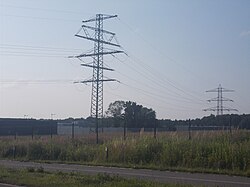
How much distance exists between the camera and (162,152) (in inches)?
1121

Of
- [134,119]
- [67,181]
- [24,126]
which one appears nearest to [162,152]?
[67,181]

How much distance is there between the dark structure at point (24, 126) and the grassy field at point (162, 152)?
42284mm

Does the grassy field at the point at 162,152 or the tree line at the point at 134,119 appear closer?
the grassy field at the point at 162,152

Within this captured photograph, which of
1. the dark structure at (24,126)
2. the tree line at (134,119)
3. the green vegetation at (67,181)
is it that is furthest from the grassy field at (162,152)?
the dark structure at (24,126)

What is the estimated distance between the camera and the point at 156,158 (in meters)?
28.7

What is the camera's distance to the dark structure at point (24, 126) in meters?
81.2

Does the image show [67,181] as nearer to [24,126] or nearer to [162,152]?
[162,152]

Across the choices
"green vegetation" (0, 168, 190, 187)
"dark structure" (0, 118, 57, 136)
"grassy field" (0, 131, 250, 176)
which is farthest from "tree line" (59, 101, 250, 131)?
"green vegetation" (0, 168, 190, 187)

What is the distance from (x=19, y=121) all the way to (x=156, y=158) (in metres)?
70.6

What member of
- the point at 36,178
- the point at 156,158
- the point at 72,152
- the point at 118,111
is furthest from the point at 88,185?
the point at 118,111

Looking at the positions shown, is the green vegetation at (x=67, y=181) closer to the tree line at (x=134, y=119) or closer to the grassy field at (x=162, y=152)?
the grassy field at (x=162, y=152)

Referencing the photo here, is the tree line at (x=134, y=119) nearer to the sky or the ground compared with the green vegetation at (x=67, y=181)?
nearer to the sky

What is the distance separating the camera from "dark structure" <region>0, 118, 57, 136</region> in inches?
3199

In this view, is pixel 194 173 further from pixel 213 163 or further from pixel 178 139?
pixel 178 139
